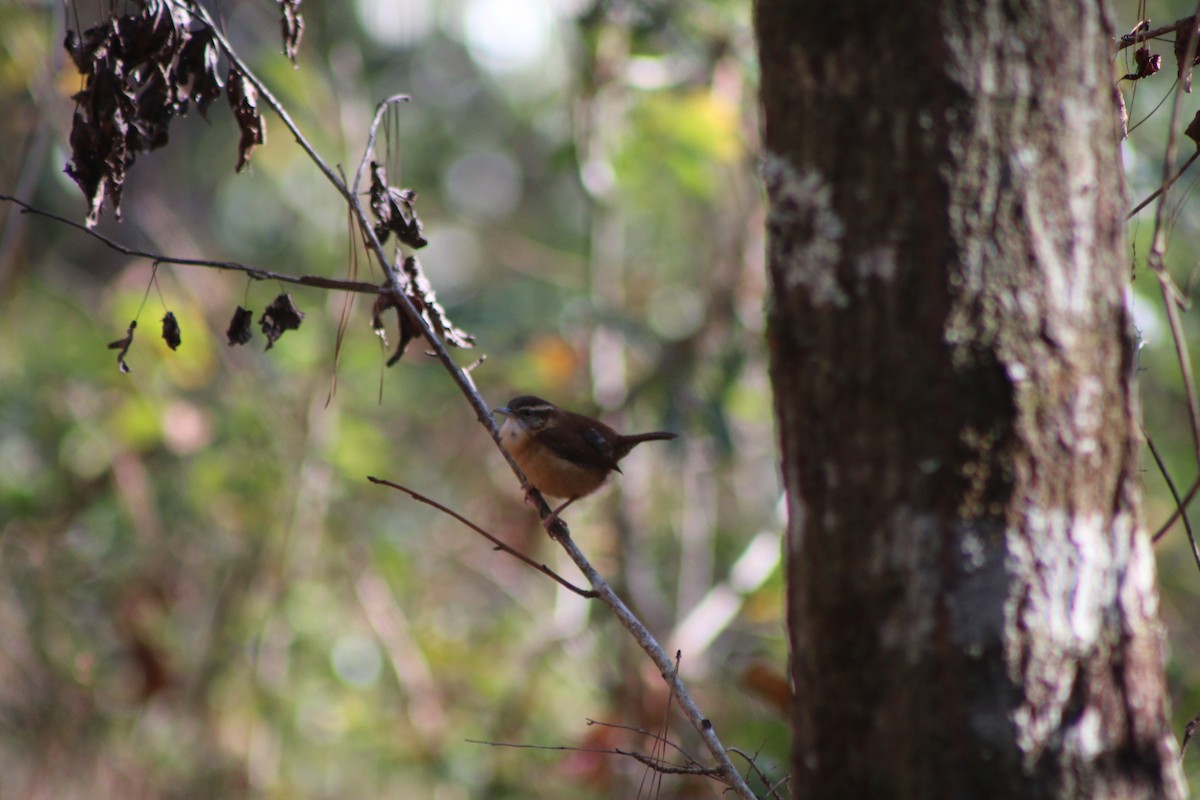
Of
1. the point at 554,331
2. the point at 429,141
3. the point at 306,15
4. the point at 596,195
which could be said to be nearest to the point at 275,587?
the point at 554,331

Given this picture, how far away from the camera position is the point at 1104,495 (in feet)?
4.93

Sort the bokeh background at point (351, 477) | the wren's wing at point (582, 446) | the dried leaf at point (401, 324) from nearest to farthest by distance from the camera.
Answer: the dried leaf at point (401, 324), the wren's wing at point (582, 446), the bokeh background at point (351, 477)

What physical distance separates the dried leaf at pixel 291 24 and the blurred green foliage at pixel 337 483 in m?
3.04

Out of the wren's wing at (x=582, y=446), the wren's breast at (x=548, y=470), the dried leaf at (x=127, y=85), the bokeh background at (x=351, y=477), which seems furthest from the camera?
the bokeh background at (x=351, y=477)

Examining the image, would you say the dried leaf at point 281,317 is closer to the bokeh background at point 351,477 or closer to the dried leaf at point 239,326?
the dried leaf at point 239,326

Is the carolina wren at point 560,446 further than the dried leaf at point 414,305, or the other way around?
the carolina wren at point 560,446

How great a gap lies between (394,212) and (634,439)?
291cm

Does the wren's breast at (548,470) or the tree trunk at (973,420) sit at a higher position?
the wren's breast at (548,470)

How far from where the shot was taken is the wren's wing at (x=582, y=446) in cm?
520

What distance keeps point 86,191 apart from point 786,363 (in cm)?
188

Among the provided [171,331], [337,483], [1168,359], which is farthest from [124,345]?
[1168,359]

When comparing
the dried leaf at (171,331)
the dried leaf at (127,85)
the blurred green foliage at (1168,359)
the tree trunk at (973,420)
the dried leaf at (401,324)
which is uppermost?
the blurred green foliage at (1168,359)

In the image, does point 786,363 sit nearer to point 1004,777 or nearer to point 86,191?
point 1004,777

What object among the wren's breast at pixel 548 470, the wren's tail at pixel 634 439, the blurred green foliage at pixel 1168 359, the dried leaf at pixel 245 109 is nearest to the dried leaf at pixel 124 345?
the dried leaf at pixel 245 109
